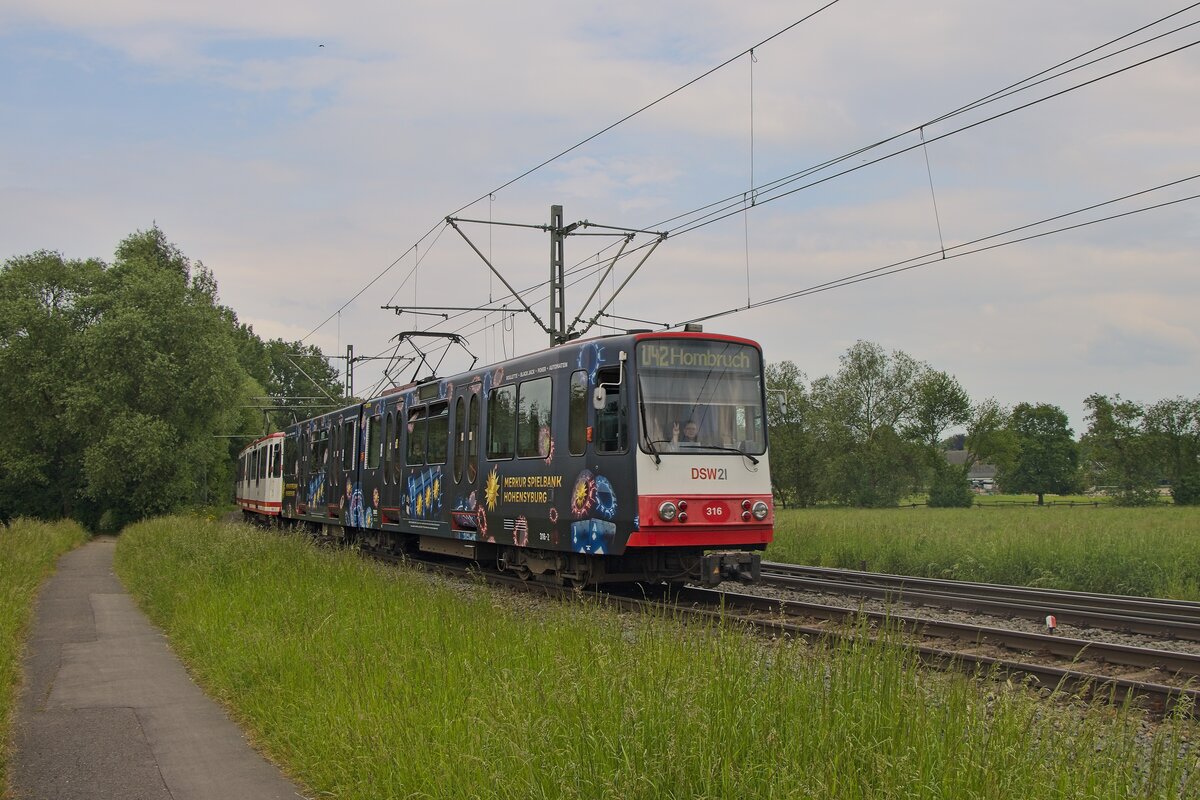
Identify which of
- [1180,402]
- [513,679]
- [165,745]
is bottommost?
[165,745]

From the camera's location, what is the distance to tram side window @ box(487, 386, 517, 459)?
47.5ft

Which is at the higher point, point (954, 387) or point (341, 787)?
point (954, 387)

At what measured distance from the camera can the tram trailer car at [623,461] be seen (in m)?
12.0

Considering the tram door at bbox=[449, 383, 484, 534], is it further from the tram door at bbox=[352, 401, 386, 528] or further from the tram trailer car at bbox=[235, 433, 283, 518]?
the tram trailer car at bbox=[235, 433, 283, 518]

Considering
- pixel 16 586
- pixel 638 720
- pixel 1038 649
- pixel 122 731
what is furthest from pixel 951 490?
pixel 638 720

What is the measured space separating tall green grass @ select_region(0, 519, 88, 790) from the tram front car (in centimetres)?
636

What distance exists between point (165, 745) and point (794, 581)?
1044 centimetres

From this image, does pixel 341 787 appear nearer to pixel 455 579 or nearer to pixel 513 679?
pixel 513 679

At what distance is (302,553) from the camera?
14070 mm

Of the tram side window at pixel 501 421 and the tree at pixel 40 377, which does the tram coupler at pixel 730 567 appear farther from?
the tree at pixel 40 377

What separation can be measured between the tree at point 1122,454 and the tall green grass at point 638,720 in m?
72.4

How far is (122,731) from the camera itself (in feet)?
22.1

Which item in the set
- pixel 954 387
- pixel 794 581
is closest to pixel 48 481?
pixel 794 581

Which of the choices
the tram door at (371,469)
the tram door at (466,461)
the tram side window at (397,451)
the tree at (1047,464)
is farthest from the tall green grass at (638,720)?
the tree at (1047,464)
